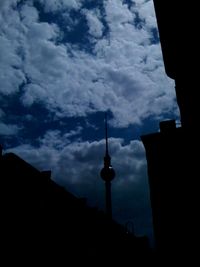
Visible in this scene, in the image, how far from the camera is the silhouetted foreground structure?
15.7 meters

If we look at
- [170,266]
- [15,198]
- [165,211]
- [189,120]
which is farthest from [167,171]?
[189,120]

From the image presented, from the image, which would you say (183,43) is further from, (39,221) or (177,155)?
(39,221)

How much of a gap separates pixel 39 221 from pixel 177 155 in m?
10.5

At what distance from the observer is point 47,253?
1684cm

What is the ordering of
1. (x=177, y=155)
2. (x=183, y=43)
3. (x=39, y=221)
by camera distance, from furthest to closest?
(x=177, y=155), (x=39, y=221), (x=183, y=43)

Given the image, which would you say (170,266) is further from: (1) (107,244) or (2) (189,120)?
(2) (189,120)

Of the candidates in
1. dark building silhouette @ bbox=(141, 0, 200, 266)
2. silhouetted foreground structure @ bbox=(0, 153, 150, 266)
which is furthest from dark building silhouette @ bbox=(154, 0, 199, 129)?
silhouetted foreground structure @ bbox=(0, 153, 150, 266)

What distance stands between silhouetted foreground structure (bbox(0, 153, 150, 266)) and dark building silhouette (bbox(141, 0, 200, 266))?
5.33m

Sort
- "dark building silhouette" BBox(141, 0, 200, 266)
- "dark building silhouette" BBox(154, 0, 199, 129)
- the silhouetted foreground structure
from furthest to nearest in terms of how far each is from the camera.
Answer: the silhouetted foreground structure, "dark building silhouette" BBox(141, 0, 200, 266), "dark building silhouette" BBox(154, 0, 199, 129)

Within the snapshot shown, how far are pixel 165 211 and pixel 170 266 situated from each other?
11.3 feet

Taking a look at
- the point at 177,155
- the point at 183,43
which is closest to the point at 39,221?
the point at 177,155

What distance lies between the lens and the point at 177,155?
19.9 metres

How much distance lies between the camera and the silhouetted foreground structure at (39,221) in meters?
15.7

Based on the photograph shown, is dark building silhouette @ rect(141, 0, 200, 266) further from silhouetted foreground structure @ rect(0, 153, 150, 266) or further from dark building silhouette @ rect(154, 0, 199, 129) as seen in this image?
silhouetted foreground structure @ rect(0, 153, 150, 266)
